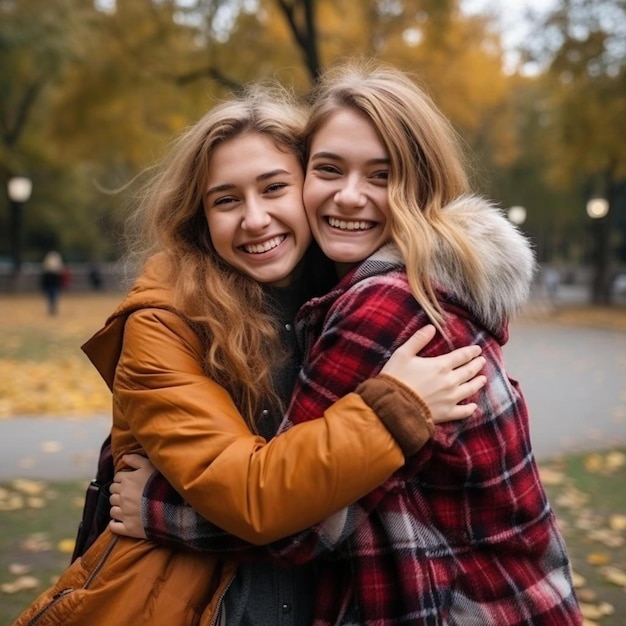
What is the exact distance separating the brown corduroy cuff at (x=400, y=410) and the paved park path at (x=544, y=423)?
15.6ft

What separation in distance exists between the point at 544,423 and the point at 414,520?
6489 millimetres

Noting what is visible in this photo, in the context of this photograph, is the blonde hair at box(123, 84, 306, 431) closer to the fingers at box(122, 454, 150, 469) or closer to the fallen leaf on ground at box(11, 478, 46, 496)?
the fingers at box(122, 454, 150, 469)

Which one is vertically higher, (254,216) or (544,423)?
(254,216)

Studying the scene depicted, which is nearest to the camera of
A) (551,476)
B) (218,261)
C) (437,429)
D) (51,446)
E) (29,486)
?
(437,429)

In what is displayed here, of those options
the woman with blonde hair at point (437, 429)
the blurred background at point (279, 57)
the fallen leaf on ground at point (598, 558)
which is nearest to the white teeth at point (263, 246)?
the woman with blonde hair at point (437, 429)

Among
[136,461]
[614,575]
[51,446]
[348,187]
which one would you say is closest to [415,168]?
[348,187]

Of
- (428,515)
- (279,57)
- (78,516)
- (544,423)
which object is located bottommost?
(544,423)

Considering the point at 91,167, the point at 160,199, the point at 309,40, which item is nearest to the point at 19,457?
the point at 160,199

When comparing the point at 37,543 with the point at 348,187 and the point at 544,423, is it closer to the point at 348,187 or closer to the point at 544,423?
the point at 348,187

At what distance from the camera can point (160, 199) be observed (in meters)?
2.32

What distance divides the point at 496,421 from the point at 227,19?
18.1 metres

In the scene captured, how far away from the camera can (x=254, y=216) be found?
214 cm

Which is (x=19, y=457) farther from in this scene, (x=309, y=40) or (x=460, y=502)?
(x=309, y=40)

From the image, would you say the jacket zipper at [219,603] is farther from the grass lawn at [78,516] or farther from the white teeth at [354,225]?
the grass lawn at [78,516]
